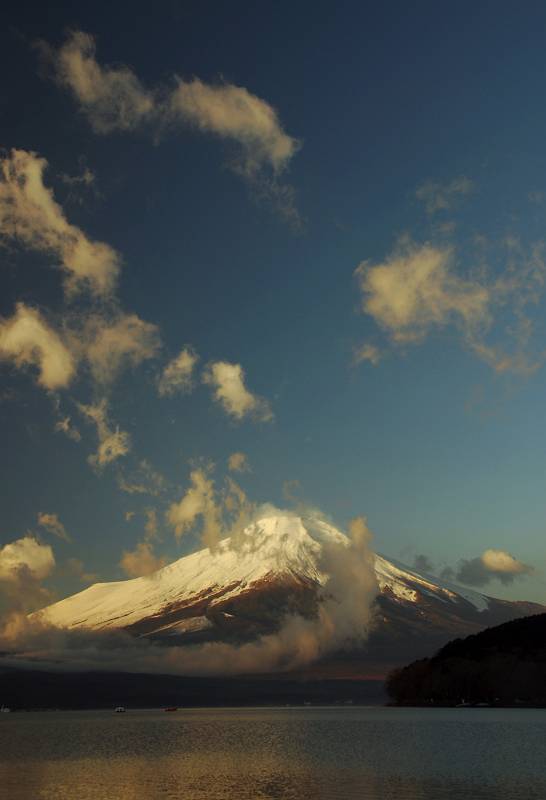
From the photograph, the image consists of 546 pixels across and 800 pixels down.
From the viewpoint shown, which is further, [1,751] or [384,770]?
[1,751]

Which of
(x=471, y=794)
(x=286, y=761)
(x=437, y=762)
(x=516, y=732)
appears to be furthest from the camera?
(x=516, y=732)

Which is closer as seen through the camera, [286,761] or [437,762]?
[437,762]

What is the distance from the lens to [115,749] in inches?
5202

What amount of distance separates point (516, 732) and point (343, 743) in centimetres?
3546

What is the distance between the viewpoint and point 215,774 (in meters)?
84.9

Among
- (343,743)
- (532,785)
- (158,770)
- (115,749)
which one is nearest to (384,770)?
(532,785)

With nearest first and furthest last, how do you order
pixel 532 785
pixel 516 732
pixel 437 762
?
pixel 532 785, pixel 437 762, pixel 516 732

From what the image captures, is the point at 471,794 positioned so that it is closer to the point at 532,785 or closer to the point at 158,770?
the point at 532,785

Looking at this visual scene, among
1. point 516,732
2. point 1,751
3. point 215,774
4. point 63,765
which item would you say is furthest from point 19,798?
point 516,732

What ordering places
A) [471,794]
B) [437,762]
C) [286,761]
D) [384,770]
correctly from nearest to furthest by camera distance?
[471,794], [384,770], [437,762], [286,761]

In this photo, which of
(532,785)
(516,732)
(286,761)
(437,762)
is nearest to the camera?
(532,785)

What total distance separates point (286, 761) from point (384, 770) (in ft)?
69.4

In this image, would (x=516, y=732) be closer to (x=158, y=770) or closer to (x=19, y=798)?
(x=158, y=770)

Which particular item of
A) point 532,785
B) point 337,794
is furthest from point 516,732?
point 337,794
